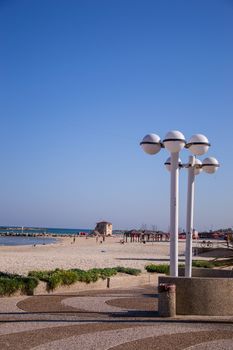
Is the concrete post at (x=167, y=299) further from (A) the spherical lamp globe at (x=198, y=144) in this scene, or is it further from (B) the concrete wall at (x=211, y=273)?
(A) the spherical lamp globe at (x=198, y=144)

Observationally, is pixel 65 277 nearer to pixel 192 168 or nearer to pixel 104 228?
pixel 192 168

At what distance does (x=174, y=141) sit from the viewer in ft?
34.1

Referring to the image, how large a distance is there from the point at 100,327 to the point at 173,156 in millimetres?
4070

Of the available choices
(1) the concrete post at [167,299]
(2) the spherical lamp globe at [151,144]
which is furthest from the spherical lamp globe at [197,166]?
(1) the concrete post at [167,299]

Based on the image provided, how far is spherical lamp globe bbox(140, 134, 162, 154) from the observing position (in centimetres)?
1059

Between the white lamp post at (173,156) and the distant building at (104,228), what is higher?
the distant building at (104,228)

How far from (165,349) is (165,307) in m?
2.54

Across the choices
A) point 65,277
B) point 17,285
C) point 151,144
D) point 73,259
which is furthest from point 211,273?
point 73,259

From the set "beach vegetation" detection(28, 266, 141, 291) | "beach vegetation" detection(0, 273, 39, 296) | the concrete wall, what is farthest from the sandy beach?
the concrete wall

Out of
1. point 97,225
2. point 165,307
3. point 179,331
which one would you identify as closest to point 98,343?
point 179,331

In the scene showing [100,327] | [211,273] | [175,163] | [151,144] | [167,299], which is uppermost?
[151,144]

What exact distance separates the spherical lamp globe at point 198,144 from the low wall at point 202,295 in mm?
2839

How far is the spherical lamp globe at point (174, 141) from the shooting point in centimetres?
1040

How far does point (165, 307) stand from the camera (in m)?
9.38
